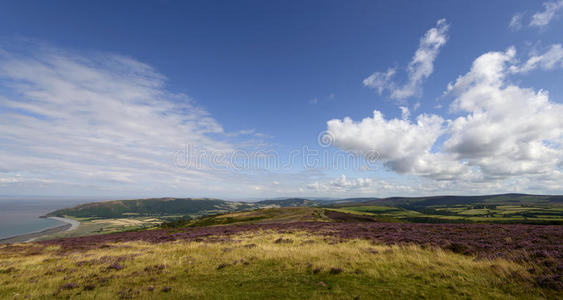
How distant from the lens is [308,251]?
58.5 feet

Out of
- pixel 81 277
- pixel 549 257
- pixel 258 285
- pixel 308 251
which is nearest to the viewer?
pixel 258 285

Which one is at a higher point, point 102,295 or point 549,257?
point 549,257

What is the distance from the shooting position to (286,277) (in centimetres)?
1231

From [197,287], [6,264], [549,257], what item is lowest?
[6,264]

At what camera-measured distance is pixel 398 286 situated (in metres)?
10.3

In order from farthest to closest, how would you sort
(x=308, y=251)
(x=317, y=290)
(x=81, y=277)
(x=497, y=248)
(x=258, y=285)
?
(x=308, y=251), (x=497, y=248), (x=81, y=277), (x=258, y=285), (x=317, y=290)

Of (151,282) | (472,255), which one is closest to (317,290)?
(151,282)

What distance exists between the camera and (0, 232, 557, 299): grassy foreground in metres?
9.89

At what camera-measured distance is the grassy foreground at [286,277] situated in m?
9.89

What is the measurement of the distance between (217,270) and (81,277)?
29.1ft

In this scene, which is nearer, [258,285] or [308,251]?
Result: [258,285]

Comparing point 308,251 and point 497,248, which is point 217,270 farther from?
point 497,248

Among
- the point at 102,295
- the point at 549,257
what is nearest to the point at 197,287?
the point at 102,295

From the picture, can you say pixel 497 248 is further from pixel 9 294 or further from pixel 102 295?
pixel 9 294
